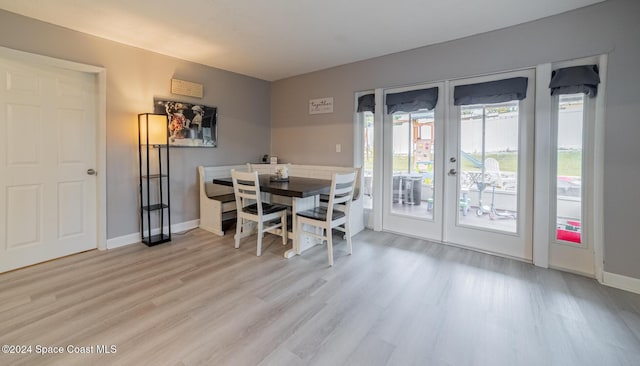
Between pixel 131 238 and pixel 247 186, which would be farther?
pixel 131 238

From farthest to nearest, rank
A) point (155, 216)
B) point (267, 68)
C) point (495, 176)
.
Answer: point (267, 68)
point (155, 216)
point (495, 176)

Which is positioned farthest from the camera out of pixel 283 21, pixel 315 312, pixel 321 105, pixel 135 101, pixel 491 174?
pixel 321 105

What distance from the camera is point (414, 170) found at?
3.75m

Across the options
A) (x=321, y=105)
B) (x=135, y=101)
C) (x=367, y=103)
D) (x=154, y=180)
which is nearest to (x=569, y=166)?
(x=367, y=103)

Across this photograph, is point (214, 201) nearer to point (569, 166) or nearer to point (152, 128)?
point (152, 128)

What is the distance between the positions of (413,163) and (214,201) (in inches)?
112

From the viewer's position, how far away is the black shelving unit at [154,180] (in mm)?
3396

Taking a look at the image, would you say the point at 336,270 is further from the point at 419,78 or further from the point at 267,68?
the point at 267,68

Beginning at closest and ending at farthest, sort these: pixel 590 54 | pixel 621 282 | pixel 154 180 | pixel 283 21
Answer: pixel 621 282 → pixel 590 54 → pixel 283 21 → pixel 154 180

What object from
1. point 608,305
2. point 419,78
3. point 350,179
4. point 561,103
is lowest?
point 608,305

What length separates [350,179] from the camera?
305cm

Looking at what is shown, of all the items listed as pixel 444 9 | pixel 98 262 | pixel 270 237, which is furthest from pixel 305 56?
pixel 98 262

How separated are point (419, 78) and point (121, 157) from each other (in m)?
3.90

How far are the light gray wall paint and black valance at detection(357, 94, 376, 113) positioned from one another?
1989mm
